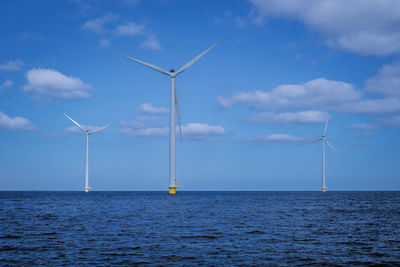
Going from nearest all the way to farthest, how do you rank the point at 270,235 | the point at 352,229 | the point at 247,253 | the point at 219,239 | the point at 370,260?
the point at 370,260
the point at 247,253
the point at 219,239
the point at 270,235
the point at 352,229

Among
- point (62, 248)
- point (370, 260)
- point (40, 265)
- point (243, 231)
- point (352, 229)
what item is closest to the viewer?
point (40, 265)

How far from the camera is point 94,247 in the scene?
86.4 feet

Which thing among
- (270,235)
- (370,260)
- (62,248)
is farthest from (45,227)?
(370,260)

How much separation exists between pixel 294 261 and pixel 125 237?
1452 centimetres

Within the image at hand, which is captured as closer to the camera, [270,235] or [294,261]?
[294,261]

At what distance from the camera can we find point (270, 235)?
3250cm

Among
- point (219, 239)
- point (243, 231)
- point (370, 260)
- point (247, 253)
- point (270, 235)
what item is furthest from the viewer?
point (243, 231)

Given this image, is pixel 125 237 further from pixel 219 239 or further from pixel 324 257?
pixel 324 257

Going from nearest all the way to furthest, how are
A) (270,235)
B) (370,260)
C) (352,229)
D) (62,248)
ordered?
(370,260)
(62,248)
(270,235)
(352,229)

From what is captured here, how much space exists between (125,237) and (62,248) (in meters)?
6.08

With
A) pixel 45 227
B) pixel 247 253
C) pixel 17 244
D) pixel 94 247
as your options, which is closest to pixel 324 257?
pixel 247 253

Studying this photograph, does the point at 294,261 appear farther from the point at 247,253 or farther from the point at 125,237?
the point at 125,237

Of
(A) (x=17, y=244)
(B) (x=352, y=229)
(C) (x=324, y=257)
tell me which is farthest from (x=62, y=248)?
(B) (x=352, y=229)

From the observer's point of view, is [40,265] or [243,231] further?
[243,231]
